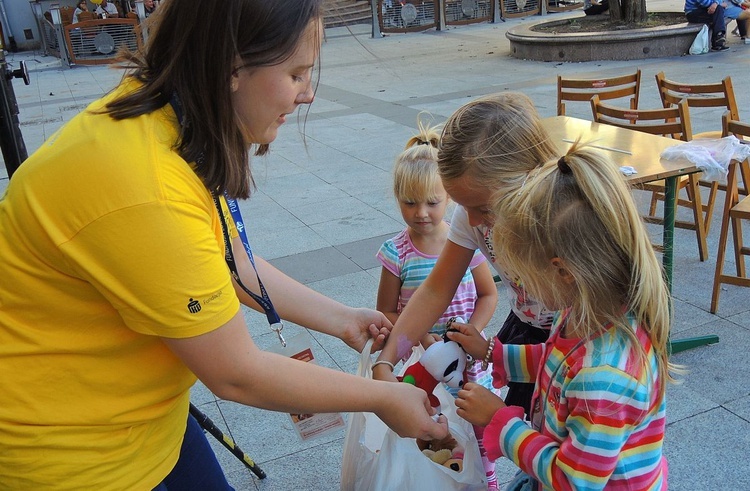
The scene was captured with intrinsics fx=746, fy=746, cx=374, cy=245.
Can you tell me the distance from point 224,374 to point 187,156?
0.41m

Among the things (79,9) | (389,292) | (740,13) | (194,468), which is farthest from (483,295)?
(79,9)

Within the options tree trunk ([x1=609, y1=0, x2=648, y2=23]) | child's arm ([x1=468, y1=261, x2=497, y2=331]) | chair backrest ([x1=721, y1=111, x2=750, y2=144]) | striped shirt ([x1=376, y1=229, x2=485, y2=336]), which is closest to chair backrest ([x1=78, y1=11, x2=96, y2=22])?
tree trunk ([x1=609, y1=0, x2=648, y2=23])

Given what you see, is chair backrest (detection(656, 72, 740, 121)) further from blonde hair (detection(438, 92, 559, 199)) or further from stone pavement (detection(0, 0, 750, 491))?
blonde hair (detection(438, 92, 559, 199))

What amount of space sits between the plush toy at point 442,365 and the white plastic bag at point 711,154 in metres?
1.96

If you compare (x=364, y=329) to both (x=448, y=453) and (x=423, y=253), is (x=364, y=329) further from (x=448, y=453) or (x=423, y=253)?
(x=423, y=253)

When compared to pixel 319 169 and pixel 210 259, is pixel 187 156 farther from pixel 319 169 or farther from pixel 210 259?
pixel 319 169

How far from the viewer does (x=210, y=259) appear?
1.31 metres

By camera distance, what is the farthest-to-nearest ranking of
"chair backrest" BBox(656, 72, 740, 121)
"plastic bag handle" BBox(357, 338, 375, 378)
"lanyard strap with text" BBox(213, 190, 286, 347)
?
"chair backrest" BBox(656, 72, 740, 121) < "plastic bag handle" BBox(357, 338, 375, 378) < "lanyard strap with text" BBox(213, 190, 286, 347)

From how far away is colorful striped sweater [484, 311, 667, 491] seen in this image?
1.45 m

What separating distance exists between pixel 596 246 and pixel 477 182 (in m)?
0.54

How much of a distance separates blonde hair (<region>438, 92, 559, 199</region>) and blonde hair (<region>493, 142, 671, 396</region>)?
0.40m

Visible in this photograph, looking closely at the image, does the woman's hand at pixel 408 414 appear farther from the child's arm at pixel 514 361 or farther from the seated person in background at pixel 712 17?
the seated person in background at pixel 712 17

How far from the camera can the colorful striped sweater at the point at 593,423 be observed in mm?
1454

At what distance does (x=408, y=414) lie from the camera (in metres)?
1.72
